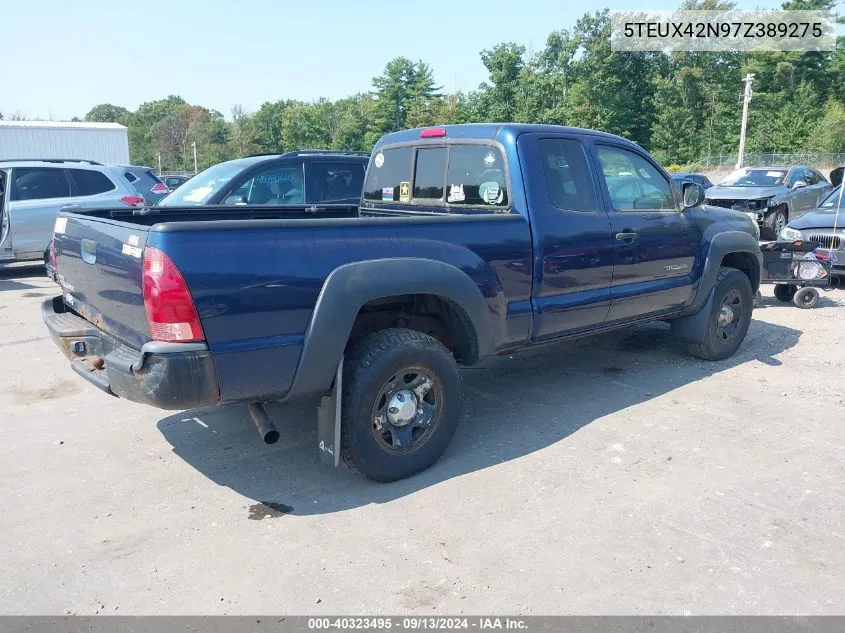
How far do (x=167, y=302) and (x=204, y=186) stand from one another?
548 cm

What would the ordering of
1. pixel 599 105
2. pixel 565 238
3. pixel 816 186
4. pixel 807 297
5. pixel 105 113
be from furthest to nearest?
pixel 105 113 → pixel 599 105 → pixel 816 186 → pixel 807 297 → pixel 565 238

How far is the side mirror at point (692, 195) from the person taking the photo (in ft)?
18.5

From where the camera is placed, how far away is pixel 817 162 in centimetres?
4719

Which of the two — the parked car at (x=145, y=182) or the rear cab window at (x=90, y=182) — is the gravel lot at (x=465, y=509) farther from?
the parked car at (x=145, y=182)

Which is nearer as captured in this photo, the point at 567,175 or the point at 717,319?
the point at 567,175

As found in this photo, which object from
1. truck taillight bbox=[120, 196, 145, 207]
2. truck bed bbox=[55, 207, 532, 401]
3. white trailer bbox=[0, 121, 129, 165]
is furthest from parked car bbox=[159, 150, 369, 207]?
white trailer bbox=[0, 121, 129, 165]

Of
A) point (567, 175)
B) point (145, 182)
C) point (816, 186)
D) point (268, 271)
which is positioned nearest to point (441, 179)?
point (567, 175)

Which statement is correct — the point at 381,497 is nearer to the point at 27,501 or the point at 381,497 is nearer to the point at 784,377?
the point at 27,501

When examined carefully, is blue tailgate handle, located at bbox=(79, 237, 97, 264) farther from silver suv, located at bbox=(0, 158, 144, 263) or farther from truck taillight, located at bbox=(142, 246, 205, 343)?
silver suv, located at bbox=(0, 158, 144, 263)

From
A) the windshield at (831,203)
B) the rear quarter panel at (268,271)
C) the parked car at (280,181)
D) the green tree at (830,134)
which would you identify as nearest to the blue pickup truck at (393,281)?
the rear quarter panel at (268,271)

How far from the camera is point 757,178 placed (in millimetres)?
16344

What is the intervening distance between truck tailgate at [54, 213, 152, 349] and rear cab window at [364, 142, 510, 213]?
7.50 feet

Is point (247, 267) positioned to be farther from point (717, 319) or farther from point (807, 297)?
point (807, 297)

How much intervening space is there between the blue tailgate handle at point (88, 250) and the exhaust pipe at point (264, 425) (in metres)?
1.15
